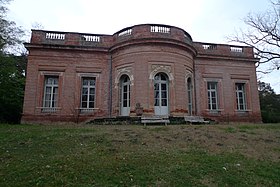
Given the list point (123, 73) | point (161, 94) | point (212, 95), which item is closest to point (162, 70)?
point (161, 94)

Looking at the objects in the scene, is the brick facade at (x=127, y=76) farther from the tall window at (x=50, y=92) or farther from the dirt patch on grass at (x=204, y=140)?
the dirt patch on grass at (x=204, y=140)

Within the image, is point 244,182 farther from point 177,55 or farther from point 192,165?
point 177,55

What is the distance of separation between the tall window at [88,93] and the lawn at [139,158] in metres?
6.43

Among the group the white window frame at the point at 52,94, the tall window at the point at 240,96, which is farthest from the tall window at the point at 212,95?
the white window frame at the point at 52,94

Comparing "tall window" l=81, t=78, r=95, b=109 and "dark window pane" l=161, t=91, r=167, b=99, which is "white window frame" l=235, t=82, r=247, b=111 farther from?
"tall window" l=81, t=78, r=95, b=109

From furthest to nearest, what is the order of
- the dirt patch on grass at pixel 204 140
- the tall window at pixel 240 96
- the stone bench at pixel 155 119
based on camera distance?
the tall window at pixel 240 96 → the stone bench at pixel 155 119 → the dirt patch on grass at pixel 204 140

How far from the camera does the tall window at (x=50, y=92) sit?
16719mm

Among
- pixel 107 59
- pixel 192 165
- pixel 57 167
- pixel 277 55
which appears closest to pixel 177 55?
pixel 107 59

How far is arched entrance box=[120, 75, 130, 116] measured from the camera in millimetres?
16250

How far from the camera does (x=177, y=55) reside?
1628cm

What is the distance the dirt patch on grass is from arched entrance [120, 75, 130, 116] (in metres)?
5.13

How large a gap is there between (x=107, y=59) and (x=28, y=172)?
1200 cm

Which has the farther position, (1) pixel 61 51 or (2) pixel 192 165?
(1) pixel 61 51

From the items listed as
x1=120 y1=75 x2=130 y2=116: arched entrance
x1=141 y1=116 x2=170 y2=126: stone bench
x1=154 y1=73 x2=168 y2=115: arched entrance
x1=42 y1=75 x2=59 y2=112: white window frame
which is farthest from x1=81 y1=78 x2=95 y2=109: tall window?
x1=141 y1=116 x2=170 y2=126: stone bench
